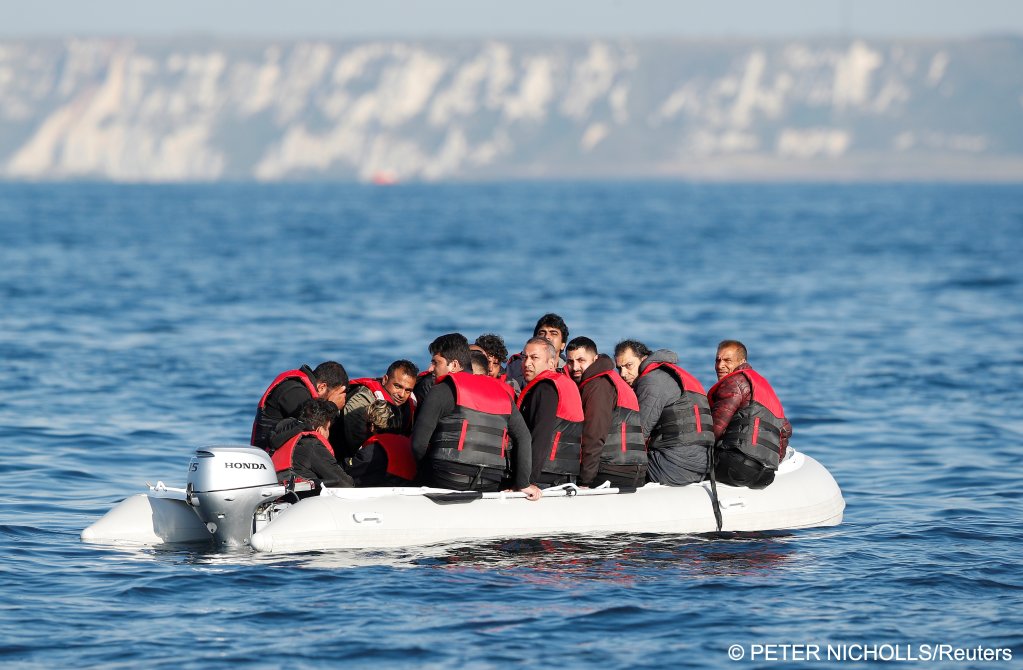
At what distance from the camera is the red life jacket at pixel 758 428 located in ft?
34.7

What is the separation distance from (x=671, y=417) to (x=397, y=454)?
2.06 metres

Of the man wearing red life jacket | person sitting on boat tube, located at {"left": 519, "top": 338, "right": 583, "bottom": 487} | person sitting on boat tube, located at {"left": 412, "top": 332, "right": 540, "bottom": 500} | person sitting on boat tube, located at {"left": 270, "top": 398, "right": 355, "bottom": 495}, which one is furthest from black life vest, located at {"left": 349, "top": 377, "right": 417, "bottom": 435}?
the man wearing red life jacket

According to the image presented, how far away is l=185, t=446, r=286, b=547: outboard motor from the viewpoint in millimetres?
9086

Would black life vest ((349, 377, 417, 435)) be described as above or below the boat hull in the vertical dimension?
above

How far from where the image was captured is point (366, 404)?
1051 cm

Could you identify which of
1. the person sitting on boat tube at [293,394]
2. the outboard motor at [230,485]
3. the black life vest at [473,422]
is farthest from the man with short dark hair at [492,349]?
the outboard motor at [230,485]

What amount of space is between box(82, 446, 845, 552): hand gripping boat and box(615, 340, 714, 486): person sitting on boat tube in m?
0.14

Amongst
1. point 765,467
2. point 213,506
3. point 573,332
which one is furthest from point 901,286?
point 213,506

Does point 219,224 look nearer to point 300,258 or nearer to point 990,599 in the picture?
point 300,258

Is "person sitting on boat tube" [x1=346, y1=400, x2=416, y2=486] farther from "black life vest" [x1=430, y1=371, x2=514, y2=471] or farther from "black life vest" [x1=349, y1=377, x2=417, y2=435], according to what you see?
"black life vest" [x1=430, y1=371, x2=514, y2=471]

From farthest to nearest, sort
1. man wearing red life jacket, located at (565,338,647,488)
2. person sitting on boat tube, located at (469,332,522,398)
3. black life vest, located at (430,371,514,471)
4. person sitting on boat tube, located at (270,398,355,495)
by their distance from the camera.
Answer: person sitting on boat tube, located at (469,332,522,398) < man wearing red life jacket, located at (565,338,647,488) < person sitting on boat tube, located at (270,398,355,495) < black life vest, located at (430,371,514,471)

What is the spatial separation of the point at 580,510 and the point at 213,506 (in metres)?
2.61

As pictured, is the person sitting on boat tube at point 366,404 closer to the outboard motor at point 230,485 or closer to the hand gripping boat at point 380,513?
the hand gripping boat at point 380,513

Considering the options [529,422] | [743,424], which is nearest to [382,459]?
[529,422]
